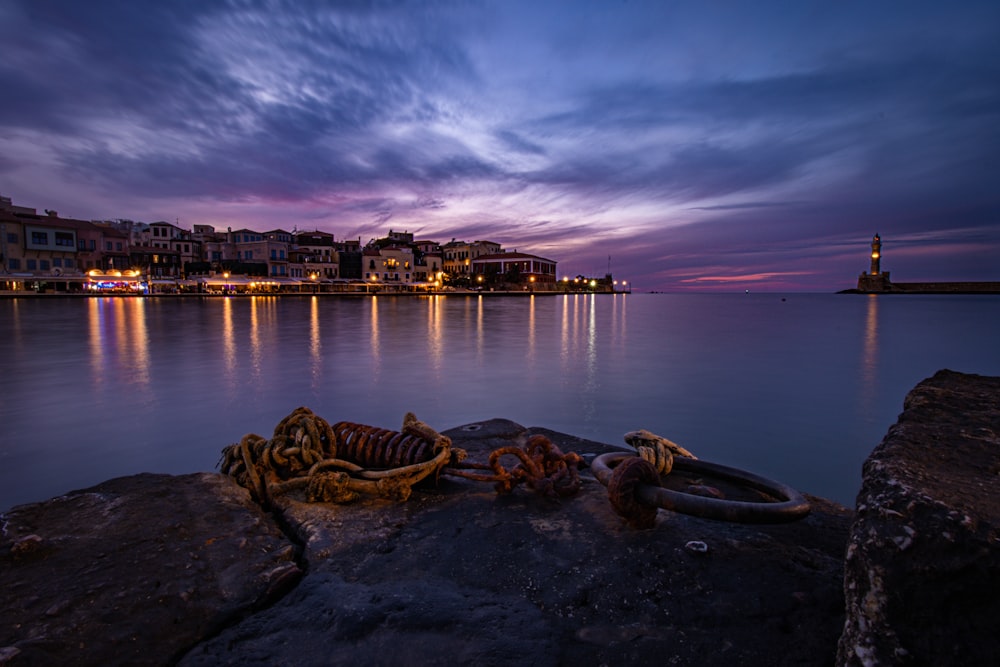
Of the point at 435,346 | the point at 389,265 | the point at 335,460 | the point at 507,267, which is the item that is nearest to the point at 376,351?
the point at 435,346

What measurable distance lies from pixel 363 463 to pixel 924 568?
3.15 m

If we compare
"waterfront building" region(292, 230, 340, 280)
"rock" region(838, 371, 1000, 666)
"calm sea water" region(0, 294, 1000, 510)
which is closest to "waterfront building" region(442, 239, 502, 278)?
"waterfront building" region(292, 230, 340, 280)

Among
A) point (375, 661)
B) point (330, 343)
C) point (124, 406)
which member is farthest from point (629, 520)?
point (330, 343)

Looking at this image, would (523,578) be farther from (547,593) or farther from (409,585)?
(409,585)

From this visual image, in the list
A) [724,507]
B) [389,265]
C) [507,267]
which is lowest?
[724,507]

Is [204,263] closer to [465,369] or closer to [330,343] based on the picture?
[330,343]

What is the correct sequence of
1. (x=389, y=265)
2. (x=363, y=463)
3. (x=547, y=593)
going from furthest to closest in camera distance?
1. (x=389, y=265)
2. (x=363, y=463)
3. (x=547, y=593)

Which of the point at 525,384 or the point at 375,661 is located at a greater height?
the point at 375,661

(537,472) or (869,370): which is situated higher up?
(537,472)

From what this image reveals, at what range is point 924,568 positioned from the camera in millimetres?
1197

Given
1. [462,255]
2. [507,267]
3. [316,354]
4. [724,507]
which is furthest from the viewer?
[462,255]

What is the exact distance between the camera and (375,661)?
1.65 m

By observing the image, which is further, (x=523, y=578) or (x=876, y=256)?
(x=876, y=256)

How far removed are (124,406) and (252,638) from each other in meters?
7.84
